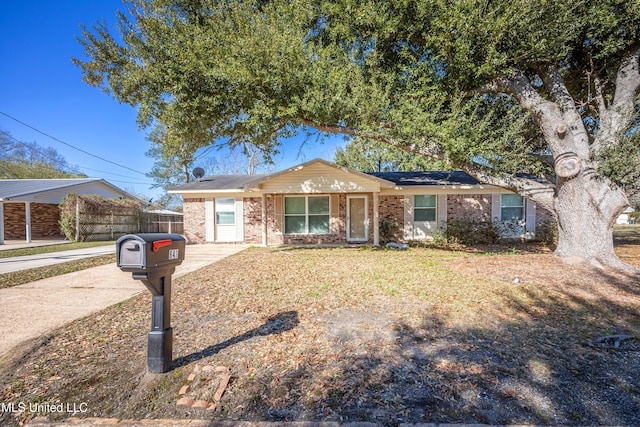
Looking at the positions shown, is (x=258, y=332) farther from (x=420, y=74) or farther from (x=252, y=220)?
(x=252, y=220)

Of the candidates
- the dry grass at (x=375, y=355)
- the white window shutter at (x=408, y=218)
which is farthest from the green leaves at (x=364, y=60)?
the white window shutter at (x=408, y=218)

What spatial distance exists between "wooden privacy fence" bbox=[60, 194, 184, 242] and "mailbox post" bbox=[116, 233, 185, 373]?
15.7 m

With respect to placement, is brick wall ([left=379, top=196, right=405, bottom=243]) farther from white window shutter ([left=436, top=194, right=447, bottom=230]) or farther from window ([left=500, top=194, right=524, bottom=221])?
window ([left=500, top=194, right=524, bottom=221])

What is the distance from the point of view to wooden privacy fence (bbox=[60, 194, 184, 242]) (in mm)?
13802

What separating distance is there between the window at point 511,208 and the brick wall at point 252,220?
10833 mm

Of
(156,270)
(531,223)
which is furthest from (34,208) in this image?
(531,223)

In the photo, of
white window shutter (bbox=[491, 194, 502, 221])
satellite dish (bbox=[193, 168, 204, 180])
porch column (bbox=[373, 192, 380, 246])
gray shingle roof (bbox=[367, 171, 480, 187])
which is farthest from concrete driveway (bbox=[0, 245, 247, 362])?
white window shutter (bbox=[491, 194, 502, 221])

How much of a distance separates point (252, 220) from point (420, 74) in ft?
29.1

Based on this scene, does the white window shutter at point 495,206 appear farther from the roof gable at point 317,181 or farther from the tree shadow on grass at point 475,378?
the tree shadow on grass at point 475,378

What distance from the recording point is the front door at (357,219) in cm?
1181

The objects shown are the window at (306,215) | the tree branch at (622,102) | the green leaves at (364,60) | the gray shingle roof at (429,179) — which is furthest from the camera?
the gray shingle roof at (429,179)

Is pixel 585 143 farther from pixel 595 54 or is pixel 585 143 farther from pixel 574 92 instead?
pixel 574 92

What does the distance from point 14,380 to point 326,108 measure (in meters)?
6.42

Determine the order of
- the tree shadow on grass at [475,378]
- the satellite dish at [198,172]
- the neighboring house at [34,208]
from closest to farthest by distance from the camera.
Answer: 1. the tree shadow on grass at [475,378]
2. the neighboring house at [34,208]
3. the satellite dish at [198,172]
